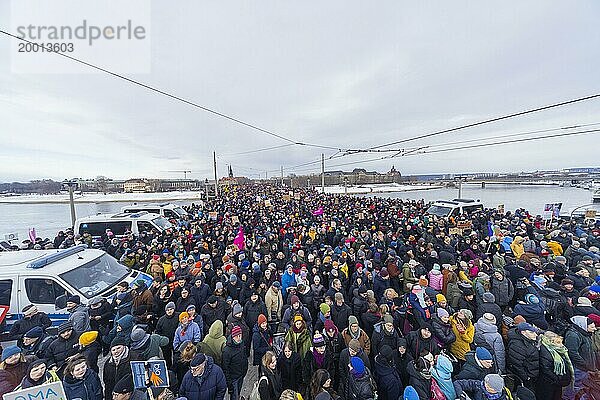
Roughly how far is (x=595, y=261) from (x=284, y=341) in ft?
26.7

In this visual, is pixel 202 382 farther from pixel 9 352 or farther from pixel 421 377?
pixel 421 377

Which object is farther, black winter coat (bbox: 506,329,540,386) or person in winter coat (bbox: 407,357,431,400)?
black winter coat (bbox: 506,329,540,386)

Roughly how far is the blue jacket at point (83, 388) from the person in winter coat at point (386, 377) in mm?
3438

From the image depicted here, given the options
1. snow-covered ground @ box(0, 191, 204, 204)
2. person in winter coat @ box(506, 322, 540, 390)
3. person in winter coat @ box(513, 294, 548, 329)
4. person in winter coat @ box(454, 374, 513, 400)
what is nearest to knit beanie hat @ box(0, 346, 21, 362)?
person in winter coat @ box(454, 374, 513, 400)

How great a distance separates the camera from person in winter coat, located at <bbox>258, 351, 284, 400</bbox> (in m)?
3.28

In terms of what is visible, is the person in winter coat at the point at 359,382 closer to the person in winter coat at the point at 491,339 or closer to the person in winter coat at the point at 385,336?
the person in winter coat at the point at 385,336

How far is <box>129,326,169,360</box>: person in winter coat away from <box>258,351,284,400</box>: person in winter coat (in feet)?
5.57

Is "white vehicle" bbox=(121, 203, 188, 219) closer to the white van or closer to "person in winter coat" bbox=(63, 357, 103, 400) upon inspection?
the white van

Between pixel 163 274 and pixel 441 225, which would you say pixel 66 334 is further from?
pixel 441 225

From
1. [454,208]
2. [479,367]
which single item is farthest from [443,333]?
[454,208]

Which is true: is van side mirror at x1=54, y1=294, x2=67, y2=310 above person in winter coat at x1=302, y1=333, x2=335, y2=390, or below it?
above

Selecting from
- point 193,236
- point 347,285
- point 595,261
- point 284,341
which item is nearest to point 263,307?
point 284,341

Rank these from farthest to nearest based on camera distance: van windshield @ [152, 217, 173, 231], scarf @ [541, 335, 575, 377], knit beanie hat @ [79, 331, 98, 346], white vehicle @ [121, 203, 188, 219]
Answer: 1. white vehicle @ [121, 203, 188, 219]
2. van windshield @ [152, 217, 173, 231]
3. knit beanie hat @ [79, 331, 98, 346]
4. scarf @ [541, 335, 575, 377]

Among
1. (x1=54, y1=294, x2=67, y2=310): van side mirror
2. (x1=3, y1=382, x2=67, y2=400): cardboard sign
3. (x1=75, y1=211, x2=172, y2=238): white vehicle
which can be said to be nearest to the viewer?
(x1=3, y1=382, x2=67, y2=400): cardboard sign
